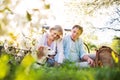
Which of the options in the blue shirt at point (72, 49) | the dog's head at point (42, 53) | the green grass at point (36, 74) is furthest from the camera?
the blue shirt at point (72, 49)

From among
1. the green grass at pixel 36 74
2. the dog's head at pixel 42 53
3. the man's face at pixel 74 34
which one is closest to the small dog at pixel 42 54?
the dog's head at pixel 42 53

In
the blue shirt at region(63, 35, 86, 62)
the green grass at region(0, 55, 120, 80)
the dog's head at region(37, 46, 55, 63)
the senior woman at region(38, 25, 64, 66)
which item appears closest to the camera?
the green grass at region(0, 55, 120, 80)

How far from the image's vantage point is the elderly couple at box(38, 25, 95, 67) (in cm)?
518

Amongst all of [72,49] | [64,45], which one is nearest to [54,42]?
[64,45]

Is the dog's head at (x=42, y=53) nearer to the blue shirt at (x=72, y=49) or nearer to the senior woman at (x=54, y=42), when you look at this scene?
the senior woman at (x=54, y=42)

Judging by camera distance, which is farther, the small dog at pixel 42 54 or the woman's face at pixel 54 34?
the woman's face at pixel 54 34

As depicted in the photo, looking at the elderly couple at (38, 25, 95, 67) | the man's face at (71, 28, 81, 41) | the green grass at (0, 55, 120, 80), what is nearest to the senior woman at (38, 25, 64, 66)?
the elderly couple at (38, 25, 95, 67)

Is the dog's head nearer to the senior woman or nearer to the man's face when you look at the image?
the senior woman

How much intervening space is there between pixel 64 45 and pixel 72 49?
0.42 ft

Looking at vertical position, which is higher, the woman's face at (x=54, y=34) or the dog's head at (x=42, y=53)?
the woman's face at (x=54, y=34)

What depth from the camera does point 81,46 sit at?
5719 mm

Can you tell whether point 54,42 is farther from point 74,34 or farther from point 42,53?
point 42,53

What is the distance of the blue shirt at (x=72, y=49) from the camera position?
17.9 feet

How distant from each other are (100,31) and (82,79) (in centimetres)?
560
